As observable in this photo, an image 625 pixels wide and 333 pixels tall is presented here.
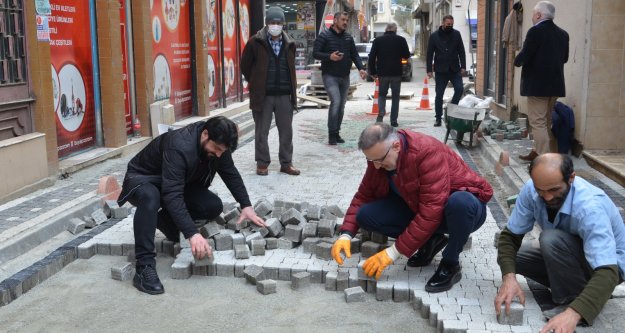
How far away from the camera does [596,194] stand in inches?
143

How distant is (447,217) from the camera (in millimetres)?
4211

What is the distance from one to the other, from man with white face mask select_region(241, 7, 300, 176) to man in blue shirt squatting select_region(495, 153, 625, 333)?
444 centimetres

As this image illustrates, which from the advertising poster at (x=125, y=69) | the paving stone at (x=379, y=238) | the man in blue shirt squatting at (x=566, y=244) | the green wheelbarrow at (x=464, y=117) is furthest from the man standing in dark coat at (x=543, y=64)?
the advertising poster at (x=125, y=69)

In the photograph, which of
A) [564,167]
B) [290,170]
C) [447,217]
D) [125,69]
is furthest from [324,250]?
[125,69]

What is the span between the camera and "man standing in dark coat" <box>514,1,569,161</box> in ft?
25.6

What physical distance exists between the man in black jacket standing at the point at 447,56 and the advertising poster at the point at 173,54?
4306 mm

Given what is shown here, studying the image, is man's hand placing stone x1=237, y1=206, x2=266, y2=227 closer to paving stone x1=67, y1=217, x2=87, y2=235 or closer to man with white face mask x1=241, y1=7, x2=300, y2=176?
paving stone x1=67, y1=217, x2=87, y2=235

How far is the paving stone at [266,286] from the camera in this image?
4.57 m

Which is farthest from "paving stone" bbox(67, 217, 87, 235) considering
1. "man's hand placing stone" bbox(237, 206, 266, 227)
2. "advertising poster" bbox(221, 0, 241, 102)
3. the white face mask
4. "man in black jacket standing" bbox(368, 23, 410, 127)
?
"advertising poster" bbox(221, 0, 241, 102)

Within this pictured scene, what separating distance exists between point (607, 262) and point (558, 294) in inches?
19.9

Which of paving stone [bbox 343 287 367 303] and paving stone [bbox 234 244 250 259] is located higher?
paving stone [bbox 234 244 250 259]

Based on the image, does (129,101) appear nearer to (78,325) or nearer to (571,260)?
(78,325)

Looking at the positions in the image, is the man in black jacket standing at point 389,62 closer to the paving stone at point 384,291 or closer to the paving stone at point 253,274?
the paving stone at point 253,274

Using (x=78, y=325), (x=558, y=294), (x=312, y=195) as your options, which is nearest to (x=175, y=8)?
(x=312, y=195)
